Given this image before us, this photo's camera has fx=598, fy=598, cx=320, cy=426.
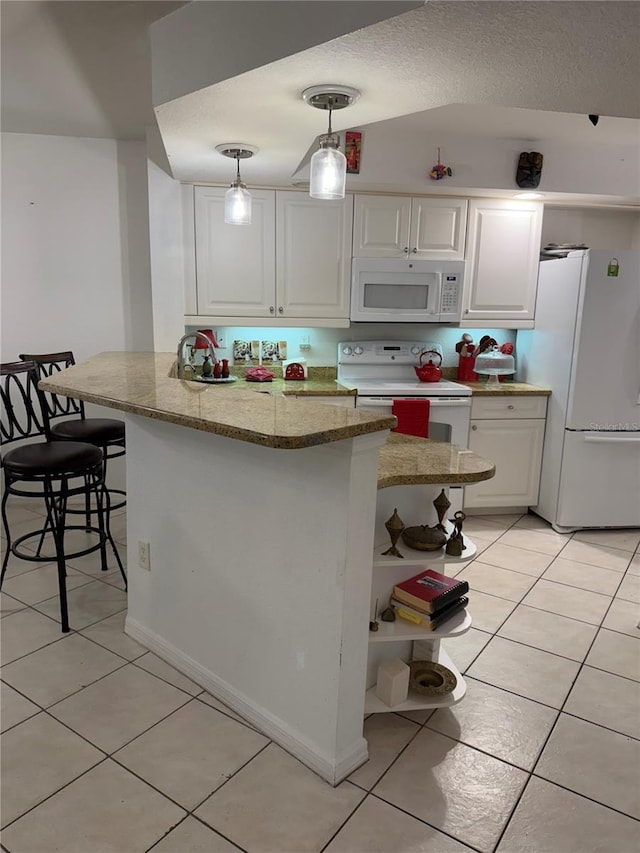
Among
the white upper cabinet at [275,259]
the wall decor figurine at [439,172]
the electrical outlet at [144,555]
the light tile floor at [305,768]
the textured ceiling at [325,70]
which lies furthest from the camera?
the white upper cabinet at [275,259]

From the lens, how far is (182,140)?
262 centimetres

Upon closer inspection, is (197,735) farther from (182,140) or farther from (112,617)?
(182,140)

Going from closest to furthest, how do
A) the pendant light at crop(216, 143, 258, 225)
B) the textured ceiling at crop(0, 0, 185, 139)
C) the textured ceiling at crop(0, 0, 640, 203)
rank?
the textured ceiling at crop(0, 0, 640, 203) → the textured ceiling at crop(0, 0, 185, 139) → the pendant light at crop(216, 143, 258, 225)

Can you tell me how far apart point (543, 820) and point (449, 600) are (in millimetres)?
664

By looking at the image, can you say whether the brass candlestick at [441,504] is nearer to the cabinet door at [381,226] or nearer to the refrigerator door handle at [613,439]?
the refrigerator door handle at [613,439]

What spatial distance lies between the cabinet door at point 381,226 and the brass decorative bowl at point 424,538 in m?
2.38

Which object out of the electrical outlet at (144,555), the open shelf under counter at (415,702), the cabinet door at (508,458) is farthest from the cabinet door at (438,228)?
the open shelf under counter at (415,702)

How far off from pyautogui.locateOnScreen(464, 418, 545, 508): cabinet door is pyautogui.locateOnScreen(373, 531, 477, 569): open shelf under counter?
208 centimetres

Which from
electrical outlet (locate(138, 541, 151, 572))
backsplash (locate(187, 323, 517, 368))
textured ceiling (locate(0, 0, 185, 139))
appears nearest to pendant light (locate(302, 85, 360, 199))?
textured ceiling (locate(0, 0, 185, 139))

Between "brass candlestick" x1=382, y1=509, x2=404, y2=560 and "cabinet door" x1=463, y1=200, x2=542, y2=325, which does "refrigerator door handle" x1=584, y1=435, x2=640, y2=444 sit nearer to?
"cabinet door" x1=463, y1=200, x2=542, y2=325

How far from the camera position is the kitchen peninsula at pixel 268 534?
1.69 metres

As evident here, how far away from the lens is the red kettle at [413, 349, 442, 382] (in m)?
4.19

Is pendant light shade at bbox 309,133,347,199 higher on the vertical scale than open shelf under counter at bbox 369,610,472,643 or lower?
higher

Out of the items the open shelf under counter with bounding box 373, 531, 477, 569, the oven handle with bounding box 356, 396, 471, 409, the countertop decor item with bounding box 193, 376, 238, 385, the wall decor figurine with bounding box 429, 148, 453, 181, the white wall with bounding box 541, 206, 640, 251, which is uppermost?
the wall decor figurine with bounding box 429, 148, 453, 181
